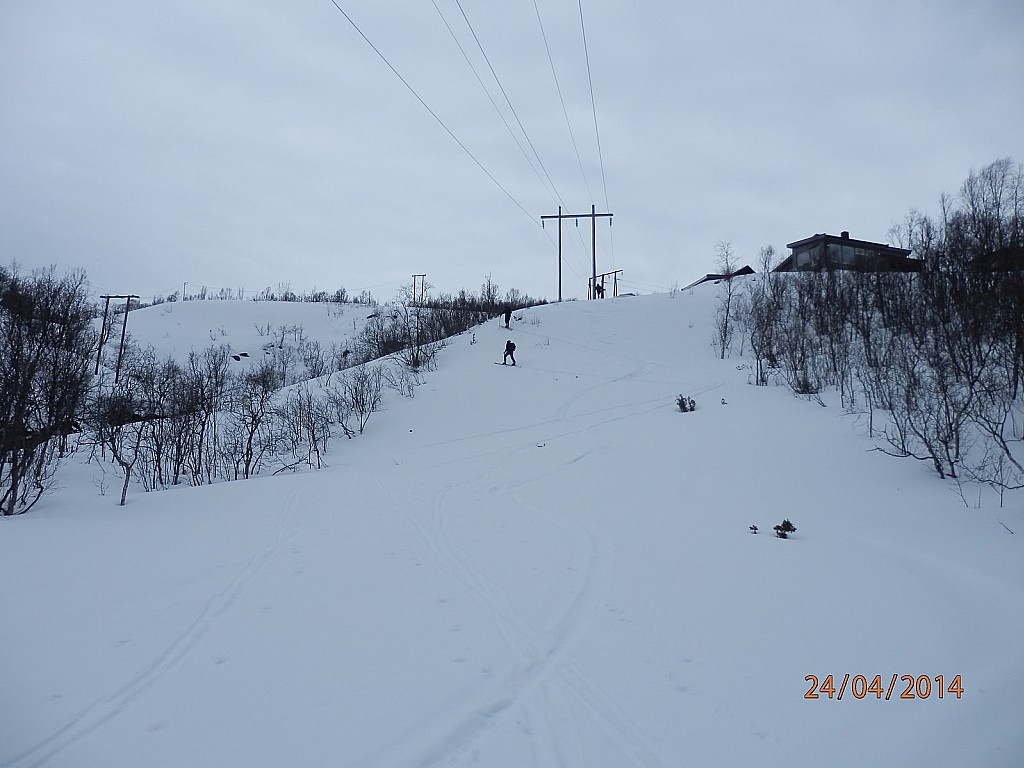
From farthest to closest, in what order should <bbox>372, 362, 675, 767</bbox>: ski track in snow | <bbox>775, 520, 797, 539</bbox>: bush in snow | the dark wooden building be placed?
the dark wooden building → <bbox>775, 520, 797, 539</bbox>: bush in snow → <bbox>372, 362, 675, 767</bbox>: ski track in snow

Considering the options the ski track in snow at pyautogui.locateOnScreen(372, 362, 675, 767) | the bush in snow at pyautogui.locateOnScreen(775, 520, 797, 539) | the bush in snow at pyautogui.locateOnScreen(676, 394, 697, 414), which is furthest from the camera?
the bush in snow at pyautogui.locateOnScreen(676, 394, 697, 414)

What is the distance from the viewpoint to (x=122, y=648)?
13.3 feet

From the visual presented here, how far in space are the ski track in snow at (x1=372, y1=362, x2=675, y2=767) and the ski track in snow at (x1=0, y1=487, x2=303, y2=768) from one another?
6.50 feet

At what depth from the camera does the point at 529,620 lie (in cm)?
447

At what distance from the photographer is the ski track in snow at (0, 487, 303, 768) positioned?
115 inches

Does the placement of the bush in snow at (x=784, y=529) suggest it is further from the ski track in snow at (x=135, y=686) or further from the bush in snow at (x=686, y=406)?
the bush in snow at (x=686, y=406)

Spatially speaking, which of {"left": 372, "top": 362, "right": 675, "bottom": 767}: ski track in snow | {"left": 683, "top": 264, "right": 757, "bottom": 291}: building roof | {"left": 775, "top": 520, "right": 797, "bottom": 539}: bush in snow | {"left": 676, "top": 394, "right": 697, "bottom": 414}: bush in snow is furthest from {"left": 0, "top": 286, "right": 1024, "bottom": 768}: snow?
{"left": 683, "top": 264, "right": 757, "bottom": 291}: building roof

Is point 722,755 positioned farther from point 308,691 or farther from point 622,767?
point 308,691

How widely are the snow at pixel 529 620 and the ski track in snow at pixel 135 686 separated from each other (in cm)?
2

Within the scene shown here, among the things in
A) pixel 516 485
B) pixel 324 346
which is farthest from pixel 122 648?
pixel 324 346

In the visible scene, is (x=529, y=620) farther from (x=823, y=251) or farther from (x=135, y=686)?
(x=823, y=251)

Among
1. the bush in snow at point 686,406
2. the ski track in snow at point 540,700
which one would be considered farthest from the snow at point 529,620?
the bush in snow at point 686,406

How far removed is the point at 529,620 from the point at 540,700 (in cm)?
112

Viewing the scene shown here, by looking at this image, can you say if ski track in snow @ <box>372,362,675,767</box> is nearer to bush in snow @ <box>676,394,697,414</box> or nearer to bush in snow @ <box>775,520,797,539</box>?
bush in snow @ <box>775,520,797,539</box>
